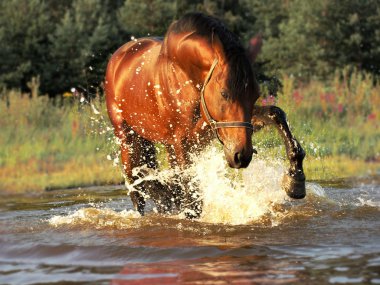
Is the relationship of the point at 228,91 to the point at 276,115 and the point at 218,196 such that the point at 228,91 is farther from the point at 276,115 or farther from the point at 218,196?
the point at 218,196

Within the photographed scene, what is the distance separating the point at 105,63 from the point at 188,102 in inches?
728

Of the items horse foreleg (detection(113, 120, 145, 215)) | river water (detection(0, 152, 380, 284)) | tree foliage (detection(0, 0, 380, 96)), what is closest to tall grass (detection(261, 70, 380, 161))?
horse foreleg (detection(113, 120, 145, 215))

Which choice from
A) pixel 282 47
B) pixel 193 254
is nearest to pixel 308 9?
pixel 282 47

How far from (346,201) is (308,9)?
23.5 meters

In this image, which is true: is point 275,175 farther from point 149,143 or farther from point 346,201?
point 149,143

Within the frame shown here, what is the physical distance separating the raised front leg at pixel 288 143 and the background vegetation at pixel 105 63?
403 cm

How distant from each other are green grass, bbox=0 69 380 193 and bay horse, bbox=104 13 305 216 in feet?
6.43

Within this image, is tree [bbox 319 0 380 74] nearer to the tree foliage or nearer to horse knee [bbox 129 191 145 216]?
the tree foliage

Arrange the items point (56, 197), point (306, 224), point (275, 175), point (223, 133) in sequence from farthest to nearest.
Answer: point (56, 197) < point (275, 175) < point (306, 224) < point (223, 133)

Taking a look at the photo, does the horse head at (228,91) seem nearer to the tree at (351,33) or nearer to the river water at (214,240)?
the river water at (214,240)

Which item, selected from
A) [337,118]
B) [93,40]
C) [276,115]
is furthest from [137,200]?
[93,40]

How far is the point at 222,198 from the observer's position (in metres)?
7.80

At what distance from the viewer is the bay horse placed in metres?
6.57

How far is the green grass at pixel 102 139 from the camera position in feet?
41.1
